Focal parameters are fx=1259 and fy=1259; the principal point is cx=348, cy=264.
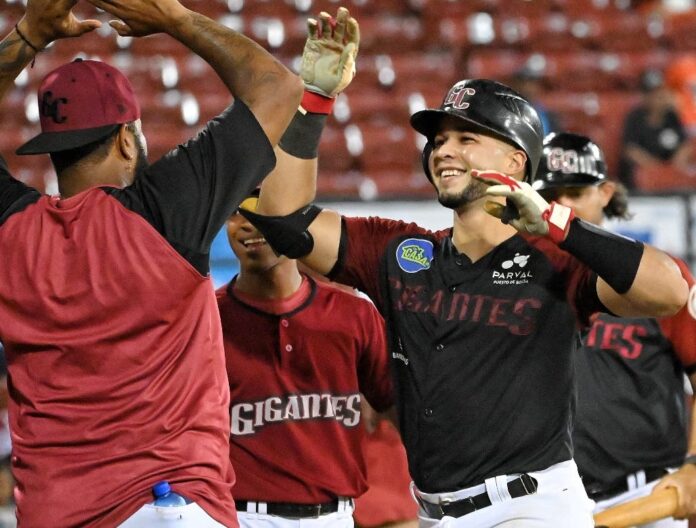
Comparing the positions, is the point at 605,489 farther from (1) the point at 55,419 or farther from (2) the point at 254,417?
(1) the point at 55,419

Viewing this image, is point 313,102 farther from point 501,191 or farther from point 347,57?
point 501,191

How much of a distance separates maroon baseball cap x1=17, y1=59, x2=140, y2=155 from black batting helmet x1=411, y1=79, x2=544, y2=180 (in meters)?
1.14

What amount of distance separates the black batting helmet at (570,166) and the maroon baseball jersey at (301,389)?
1.05m

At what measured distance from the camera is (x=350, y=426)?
449 cm

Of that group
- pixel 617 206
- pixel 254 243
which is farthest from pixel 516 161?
pixel 617 206

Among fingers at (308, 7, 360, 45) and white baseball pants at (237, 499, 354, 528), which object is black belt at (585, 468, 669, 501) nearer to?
white baseball pants at (237, 499, 354, 528)

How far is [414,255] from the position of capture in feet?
13.1

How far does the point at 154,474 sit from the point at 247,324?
1.56m

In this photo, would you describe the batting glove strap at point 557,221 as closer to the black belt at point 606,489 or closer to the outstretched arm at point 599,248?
the outstretched arm at point 599,248

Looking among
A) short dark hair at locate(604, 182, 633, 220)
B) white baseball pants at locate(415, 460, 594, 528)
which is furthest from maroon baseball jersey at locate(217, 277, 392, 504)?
short dark hair at locate(604, 182, 633, 220)

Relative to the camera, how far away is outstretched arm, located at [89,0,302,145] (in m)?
3.15

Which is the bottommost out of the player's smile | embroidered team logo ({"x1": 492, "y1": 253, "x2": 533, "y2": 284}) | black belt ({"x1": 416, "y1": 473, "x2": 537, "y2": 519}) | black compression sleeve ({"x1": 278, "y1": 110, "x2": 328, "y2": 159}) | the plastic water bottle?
black belt ({"x1": 416, "y1": 473, "x2": 537, "y2": 519})

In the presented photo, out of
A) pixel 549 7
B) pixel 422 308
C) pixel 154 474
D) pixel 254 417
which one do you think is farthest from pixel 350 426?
pixel 549 7

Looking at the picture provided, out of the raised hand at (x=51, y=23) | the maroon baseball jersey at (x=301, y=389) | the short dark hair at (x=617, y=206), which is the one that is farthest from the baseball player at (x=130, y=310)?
the short dark hair at (x=617, y=206)
